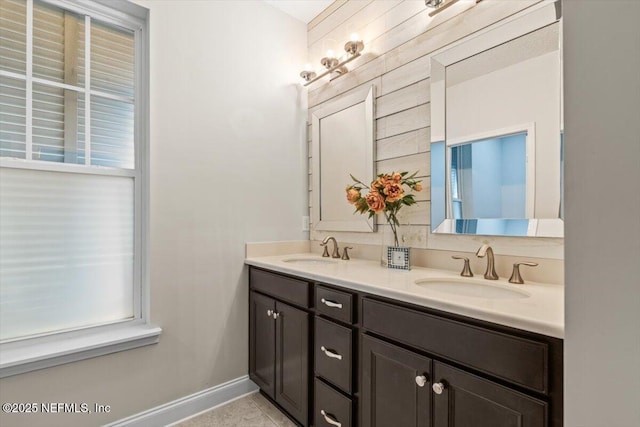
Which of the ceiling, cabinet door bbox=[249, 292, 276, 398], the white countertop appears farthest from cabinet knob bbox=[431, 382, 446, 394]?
the ceiling

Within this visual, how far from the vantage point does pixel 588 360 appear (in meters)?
0.52

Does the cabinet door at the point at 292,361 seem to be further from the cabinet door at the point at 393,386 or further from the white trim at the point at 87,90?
the white trim at the point at 87,90

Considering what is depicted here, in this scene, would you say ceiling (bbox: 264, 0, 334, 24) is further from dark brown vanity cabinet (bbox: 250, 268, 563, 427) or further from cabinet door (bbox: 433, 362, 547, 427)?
cabinet door (bbox: 433, 362, 547, 427)

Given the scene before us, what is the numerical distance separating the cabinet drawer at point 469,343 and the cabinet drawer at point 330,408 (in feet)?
1.36

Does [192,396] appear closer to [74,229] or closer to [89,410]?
[89,410]

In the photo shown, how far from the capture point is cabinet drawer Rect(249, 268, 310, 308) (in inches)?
64.1

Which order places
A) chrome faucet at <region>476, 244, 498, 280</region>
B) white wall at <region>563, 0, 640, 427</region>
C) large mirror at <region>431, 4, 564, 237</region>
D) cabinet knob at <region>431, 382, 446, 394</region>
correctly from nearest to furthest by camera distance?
white wall at <region>563, 0, 640, 427</region> → cabinet knob at <region>431, 382, 446, 394</region> → large mirror at <region>431, 4, 564, 237</region> → chrome faucet at <region>476, 244, 498, 280</region>

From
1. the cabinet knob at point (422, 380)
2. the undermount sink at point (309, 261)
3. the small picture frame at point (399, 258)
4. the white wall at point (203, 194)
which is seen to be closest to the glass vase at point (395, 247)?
the small picture frame at point (399, 258)

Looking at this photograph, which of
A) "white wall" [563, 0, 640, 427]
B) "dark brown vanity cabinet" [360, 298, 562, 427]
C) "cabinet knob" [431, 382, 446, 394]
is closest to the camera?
"white wall" [563, 0, 640, 427]

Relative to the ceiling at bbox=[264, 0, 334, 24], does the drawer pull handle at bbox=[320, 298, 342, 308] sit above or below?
below

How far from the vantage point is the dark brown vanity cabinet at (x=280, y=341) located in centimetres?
163

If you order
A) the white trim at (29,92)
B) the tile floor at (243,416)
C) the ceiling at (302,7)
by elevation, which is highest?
the ceiling at (302,7)

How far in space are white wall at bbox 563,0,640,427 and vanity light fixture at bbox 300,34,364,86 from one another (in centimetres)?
163

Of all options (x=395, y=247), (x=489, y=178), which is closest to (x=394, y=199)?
(x=395, y=247)
